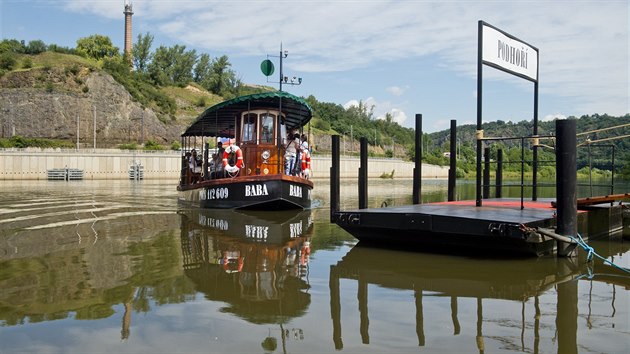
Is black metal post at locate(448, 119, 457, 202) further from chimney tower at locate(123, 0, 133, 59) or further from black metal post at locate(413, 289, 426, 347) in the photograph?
chimney tower at locate(123, 0, 133, 59)

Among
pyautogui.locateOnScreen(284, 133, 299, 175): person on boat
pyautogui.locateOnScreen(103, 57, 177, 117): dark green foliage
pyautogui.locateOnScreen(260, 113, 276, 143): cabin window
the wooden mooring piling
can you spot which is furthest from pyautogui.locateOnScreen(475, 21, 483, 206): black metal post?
pyautogui.locateOnScreen(103, 57, 177, 117): dark green foliage

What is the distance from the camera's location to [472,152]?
126250 millimetres

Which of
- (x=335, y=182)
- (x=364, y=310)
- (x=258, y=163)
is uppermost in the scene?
(x=258, y=163)

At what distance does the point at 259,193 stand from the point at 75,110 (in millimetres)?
65813

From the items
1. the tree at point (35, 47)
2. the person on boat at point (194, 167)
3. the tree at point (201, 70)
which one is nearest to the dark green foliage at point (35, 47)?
the tree at point (35, 47)

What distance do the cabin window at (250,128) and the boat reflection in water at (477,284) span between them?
8332 millimetres

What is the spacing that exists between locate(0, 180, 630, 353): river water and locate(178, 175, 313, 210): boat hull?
18.0 feet

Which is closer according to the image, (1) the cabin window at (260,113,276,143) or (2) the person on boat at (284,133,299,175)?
(1) the cabin window at (260,113,276,143)

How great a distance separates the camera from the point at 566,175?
7535 mm

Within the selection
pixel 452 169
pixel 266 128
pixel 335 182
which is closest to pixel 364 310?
pixel 335 182

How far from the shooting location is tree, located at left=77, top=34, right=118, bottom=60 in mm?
107750

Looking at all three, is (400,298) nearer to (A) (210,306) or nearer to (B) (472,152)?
(A) (210,306)

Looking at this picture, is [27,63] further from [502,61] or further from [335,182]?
[502,61]

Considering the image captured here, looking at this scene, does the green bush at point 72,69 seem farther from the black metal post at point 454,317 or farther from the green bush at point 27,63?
the black metal post at point 454,317
